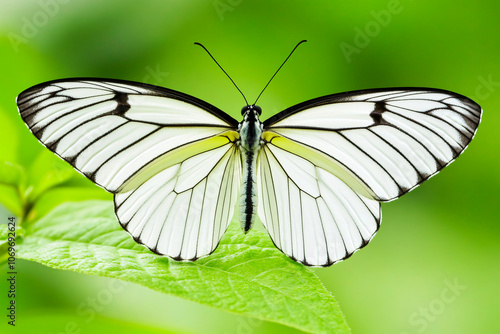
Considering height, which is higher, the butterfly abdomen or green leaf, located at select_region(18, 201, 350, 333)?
the butterfly abdomen

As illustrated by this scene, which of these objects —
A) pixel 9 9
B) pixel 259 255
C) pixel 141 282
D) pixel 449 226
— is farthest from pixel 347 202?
pixel 9 9

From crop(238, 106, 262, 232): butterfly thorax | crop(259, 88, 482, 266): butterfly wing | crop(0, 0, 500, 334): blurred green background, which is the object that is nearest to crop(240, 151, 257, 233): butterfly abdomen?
crop(238, 106, 262, 232): butterfly thorax

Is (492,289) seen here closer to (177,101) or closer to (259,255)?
(259,255)

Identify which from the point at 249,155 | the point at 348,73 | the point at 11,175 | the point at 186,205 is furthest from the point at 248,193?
the point at 348,73

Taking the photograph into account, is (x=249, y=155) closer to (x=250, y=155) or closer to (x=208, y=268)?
(x=250, y=155)

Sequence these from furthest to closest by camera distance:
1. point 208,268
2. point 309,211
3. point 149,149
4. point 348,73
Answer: point 348,73, point 309,211, point 149,149, point 208,268

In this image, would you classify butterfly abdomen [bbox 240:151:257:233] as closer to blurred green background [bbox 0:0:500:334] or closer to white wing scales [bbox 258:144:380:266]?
white wing scales [bbox 258:144:380:266]

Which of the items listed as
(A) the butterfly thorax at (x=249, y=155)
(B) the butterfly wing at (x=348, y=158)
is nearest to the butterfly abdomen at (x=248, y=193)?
(A) the butterfly thorax at (x=249, y=155)
